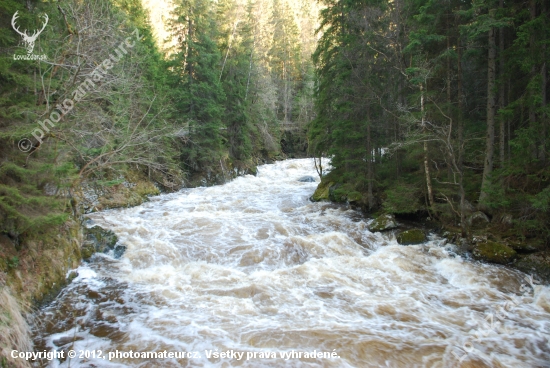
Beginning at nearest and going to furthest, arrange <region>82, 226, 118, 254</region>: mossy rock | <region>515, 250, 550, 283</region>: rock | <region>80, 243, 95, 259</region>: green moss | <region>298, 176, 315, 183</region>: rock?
<region>515, 250, 550, 283</region>: rock → <region>80, 243, 95, 259</region>: green moss → <region>82, 226, 118, 254</region>: mossy rock → <region>298, 176, 315, 183</region>: rock

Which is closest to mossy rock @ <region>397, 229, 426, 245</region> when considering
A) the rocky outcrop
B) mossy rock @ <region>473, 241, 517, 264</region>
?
mossy rock @ <region>473, 241, 517, 264</region>

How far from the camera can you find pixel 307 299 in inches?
279

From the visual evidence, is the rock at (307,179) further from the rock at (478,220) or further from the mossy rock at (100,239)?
the mossy rock at (100,239)

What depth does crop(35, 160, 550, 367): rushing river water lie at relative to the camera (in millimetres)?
5289

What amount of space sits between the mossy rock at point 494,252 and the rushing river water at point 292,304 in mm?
488

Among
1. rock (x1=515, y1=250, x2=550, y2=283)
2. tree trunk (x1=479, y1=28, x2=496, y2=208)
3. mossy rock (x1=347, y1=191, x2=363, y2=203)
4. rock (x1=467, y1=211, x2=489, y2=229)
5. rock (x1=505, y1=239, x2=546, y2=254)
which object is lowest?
rock (x1=515, y1=250, x2=550, y2=283)

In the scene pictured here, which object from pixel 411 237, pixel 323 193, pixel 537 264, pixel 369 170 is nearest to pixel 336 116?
pixel 369 170

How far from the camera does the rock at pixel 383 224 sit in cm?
1207

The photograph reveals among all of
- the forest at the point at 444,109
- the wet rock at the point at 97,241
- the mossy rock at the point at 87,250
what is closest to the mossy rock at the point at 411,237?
the forest at the point at 444,109

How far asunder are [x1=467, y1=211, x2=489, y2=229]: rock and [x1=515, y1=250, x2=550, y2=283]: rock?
1.75 m

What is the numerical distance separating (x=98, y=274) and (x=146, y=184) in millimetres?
11404

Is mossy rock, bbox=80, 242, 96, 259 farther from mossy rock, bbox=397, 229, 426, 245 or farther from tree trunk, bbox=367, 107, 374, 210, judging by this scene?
tree trunk, bbox=367, 107, 374, 210

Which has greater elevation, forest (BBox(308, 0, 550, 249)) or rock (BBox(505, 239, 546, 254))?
forest (BBox(308, 0, 550, 249))

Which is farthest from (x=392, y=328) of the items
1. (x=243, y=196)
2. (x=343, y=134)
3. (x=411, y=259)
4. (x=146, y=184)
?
(x=146, y=184)
